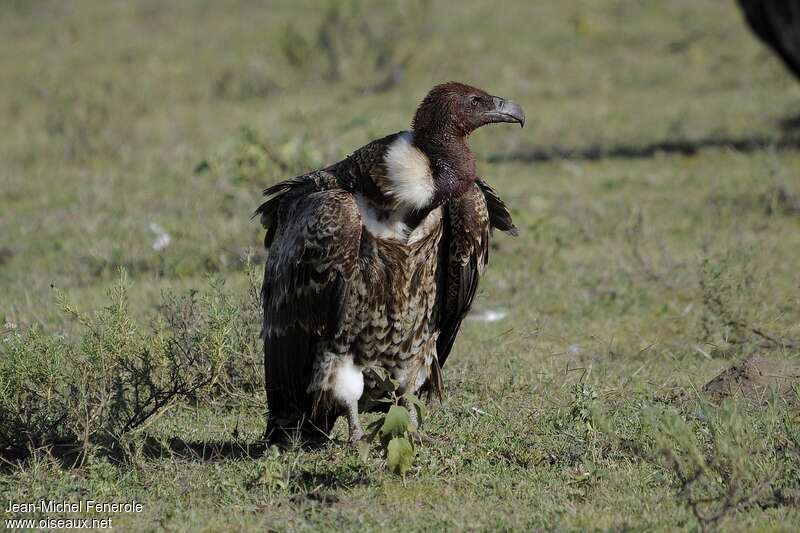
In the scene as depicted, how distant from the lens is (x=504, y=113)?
5.36 metres

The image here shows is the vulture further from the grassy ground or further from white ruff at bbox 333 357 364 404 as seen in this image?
the grassy ground

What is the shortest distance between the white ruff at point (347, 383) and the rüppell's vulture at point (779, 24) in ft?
27.4

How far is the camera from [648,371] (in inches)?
259

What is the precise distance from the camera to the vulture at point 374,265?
16.5 ft

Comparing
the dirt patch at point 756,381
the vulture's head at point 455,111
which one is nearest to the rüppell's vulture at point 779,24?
the dirt patch at point 756,381

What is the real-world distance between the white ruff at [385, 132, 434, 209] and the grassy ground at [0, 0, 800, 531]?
116 centimetres

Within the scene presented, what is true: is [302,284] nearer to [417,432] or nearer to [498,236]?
[417,432]

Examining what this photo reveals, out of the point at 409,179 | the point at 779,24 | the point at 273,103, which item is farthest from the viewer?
the point at 273,103

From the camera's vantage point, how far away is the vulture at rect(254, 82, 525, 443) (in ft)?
16.5

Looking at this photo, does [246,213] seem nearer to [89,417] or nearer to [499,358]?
[499,358]

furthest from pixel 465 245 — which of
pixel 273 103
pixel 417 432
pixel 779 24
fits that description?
pixel 273 103

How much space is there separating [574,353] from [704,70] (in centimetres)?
1138

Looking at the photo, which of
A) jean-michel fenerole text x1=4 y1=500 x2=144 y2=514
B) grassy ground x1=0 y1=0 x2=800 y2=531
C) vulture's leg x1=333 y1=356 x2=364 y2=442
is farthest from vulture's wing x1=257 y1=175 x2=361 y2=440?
jean-michel fenerole text x1=4 y1=500 x2=144 y2=514

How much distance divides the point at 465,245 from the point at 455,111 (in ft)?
1.95
